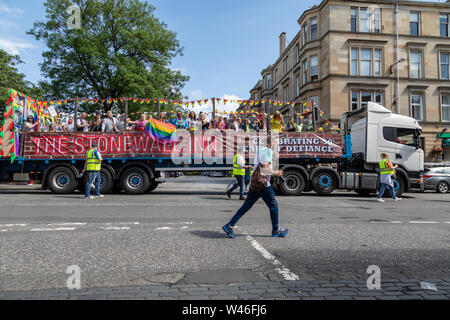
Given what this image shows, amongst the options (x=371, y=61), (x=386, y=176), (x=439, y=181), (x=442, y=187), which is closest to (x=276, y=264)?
(x=386, y=176)

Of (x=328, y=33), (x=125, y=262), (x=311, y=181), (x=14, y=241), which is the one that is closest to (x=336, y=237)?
(x=125, y=262)

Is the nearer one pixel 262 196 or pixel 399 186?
pixel 262 196

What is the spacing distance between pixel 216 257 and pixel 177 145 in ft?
29.9

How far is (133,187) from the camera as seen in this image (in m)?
12.7

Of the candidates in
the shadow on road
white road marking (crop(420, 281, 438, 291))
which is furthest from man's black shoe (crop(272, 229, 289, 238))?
white road marking (crop(420, 281, 438, 291))

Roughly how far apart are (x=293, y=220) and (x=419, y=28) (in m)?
31.7

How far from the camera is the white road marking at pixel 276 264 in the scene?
3525mm

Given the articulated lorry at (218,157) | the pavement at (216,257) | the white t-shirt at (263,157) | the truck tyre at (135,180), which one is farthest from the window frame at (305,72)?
the white t-shirt at (263,157)

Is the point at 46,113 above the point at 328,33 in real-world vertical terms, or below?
below

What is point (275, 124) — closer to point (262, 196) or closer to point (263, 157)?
point (263, 157)

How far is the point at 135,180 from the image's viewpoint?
1279 centimetres

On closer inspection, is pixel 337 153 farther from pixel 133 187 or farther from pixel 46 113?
pixel 46 113

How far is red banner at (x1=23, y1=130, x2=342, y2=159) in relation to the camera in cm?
1270

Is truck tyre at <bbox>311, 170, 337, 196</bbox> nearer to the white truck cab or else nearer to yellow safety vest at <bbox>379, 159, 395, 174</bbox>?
the white truck cab
